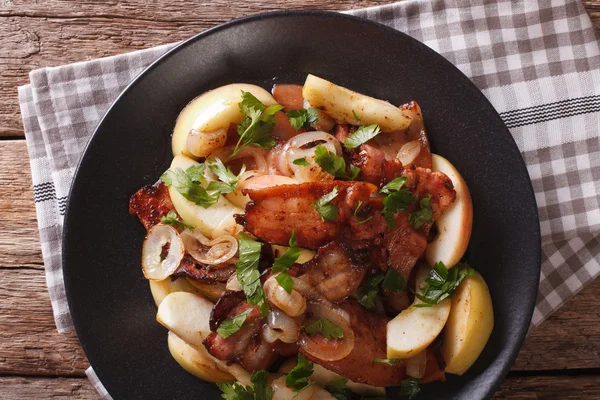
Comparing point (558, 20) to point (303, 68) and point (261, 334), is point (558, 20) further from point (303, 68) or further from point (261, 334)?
point (261, 334)

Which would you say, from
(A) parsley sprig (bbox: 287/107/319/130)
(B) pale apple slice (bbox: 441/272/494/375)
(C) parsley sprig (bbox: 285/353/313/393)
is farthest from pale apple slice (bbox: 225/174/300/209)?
(B) pale apple slice (bbox: 441/272/494/375)

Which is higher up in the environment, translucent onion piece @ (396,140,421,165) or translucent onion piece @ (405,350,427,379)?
translucent onion piece @ (396,140,421,165)

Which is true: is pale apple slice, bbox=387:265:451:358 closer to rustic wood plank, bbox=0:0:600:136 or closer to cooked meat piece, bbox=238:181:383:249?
cooked meat piece, bbox=238:181:383:249

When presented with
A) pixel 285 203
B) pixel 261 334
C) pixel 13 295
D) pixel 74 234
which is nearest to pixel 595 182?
pixel 285 203

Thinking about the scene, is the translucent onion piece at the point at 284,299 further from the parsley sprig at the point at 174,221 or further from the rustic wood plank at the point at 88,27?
the rustic wood plank at the point at 88,27

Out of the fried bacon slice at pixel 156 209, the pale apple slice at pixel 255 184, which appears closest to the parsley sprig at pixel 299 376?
the fried bacon slice at pixel 156 209
